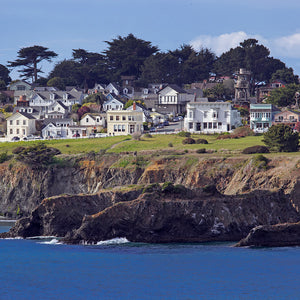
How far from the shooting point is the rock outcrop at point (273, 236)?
238 feet

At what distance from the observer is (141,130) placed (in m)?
132

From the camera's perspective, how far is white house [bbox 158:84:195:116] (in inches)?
6462

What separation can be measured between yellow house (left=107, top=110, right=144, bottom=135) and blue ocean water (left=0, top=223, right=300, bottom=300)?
2284 inches

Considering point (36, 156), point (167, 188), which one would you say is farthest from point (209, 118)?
point (167, 188)

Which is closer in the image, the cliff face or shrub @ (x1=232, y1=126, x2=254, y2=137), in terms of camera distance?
the cliff face

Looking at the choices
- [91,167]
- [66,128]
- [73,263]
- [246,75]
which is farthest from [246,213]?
[246,75]

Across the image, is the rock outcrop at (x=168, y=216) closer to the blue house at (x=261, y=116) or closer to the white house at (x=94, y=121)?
the blue house at (x=261, y=116)

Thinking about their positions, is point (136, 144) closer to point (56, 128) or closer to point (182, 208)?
point (56, 128)

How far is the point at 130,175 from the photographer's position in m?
102

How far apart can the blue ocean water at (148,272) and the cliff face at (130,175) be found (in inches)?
836

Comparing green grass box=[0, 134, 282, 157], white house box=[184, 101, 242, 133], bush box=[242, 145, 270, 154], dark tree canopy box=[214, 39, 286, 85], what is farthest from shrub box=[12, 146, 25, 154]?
dark tree canopy box=[214, 39, 286, 85]

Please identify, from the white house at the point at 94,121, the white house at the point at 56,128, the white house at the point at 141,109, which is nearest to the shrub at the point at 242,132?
the white house at the point at 141,109

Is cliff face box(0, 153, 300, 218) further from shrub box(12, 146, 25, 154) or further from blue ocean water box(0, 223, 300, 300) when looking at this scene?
blue ocean water box(0, 223, 300, 300)

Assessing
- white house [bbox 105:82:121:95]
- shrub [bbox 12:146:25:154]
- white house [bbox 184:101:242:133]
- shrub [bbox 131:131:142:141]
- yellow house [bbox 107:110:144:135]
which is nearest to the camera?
shrub [bbox 12:146:25:154]
